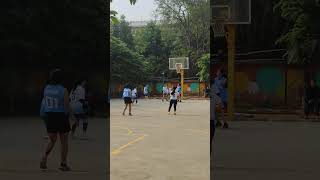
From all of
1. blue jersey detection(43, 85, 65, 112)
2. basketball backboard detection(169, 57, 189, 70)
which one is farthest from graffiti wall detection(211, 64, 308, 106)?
basketball backboard detection(169, 57, 189, 70)

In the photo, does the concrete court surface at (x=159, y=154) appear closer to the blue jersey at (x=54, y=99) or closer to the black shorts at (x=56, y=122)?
the black shorts at (x=56, y=122)

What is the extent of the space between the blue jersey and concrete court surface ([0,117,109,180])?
91 cm

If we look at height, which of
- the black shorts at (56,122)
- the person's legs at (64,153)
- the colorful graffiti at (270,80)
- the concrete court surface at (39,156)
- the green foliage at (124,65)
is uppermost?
the green foliage at (124,65)

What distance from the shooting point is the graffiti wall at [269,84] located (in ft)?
95.3

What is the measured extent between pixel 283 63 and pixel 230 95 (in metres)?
9.36

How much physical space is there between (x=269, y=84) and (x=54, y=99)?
22.5 meters

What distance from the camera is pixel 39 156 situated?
32.9 feet

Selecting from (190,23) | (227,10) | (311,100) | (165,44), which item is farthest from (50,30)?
(165,44)

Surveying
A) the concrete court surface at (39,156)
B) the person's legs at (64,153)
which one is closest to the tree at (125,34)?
the concrete court surface at (39,156)

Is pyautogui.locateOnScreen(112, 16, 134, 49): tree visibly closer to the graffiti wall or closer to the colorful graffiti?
the graffiti wall

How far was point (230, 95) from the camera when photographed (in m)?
20.6

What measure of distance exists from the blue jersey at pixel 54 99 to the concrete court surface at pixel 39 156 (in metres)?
0.91

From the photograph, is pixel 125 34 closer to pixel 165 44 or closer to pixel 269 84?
pixel 165 44

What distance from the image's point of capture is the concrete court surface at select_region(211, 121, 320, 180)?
8.13 meters
